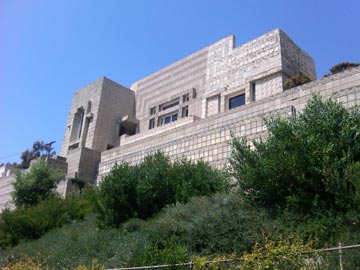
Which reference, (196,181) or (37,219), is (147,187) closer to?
(196,181)

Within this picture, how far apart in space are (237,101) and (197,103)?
12.8ft

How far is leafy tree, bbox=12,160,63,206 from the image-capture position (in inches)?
885

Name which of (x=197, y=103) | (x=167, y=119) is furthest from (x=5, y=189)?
(x=197, y=103)

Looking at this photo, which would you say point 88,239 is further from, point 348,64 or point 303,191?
point 348,64

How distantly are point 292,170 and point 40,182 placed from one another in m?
17.9

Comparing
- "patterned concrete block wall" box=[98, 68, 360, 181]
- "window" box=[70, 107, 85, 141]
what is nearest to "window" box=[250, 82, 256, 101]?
"patterned concrete block wall" box=[98, 68, 360, 181]

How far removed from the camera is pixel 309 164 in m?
9.30

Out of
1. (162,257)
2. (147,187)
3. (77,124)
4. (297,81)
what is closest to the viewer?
(162,257)

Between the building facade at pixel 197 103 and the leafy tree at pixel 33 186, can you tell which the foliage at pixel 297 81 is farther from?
the leafy tree at pixel 33 186

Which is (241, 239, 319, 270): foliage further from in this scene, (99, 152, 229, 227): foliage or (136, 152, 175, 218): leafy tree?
(136, 152, 175, 218): leafy tree

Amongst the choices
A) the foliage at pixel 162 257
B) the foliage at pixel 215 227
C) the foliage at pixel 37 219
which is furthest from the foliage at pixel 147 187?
the foliage at pixel 162 257

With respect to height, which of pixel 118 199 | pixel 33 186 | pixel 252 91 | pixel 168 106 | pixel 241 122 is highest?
pixel 168 106

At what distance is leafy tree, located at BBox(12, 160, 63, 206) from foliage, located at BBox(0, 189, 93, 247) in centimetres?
493

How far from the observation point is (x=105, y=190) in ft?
46.0
